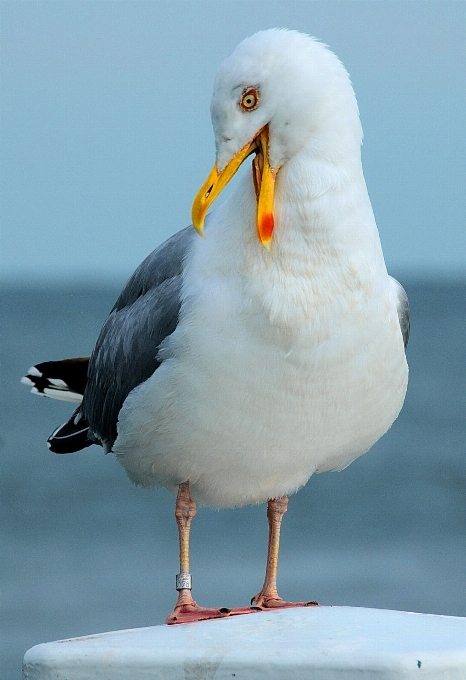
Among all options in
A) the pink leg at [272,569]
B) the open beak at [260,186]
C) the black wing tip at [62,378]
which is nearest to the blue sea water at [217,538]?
the black wing tip at [62,378]

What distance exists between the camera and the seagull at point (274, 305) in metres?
4.82

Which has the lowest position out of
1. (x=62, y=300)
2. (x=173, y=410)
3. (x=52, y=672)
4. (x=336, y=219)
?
(x=52, y=672)

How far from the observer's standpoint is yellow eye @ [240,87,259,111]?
4.74 meters

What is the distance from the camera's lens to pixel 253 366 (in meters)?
4.96

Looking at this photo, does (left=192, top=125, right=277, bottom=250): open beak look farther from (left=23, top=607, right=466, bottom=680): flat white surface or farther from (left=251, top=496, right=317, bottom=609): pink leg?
(left=251, top=496, right=317, bottom=609): pink leg

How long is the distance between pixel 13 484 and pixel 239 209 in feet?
54.9

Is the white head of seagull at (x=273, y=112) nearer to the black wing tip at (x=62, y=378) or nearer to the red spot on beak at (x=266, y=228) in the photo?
the red spot on beak at (x=266, y=228)

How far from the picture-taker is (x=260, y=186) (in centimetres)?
489

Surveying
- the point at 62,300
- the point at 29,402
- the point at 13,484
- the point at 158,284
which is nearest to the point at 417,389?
the point at 29,402

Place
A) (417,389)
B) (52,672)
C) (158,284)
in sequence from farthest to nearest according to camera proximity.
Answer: (417,389) < (158,284) < (52,672)

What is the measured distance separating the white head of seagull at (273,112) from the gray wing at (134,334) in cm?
62

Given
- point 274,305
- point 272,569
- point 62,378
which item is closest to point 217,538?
point 62,378

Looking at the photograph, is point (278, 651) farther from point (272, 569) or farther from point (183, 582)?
point (272, 569)

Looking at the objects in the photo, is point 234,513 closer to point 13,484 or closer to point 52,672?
point 13,484
